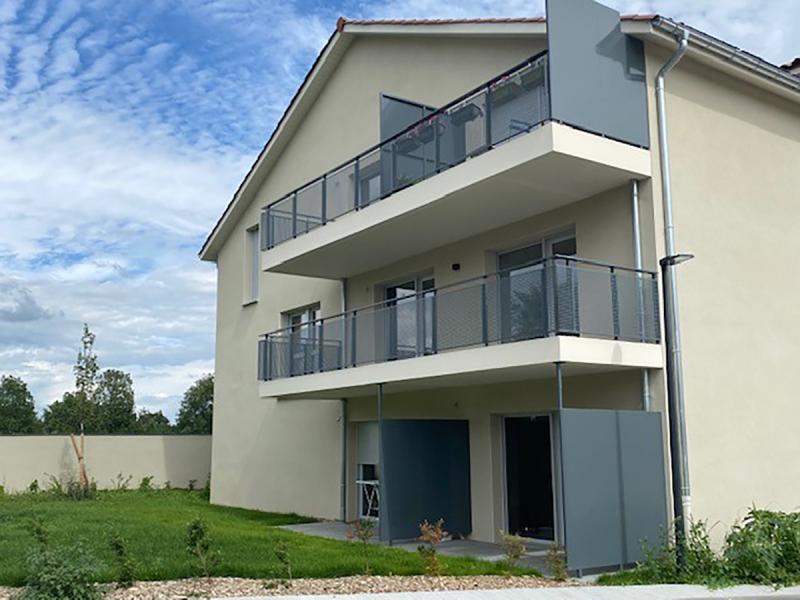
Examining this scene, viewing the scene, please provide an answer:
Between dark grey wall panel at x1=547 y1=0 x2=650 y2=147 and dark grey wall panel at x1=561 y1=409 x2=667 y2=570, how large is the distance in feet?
13.6

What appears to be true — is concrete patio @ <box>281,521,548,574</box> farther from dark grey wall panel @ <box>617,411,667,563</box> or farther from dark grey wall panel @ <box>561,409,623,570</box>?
dark grey wall panel @ <box>617,411,667,563</box>

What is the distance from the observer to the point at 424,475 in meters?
15.4

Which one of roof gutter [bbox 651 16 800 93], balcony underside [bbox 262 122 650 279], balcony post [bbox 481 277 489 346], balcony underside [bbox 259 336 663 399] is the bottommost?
balcony underside [bbox 259 336 663 399]

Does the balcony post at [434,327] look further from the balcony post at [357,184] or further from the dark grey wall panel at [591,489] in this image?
the dark grey wall panel at [591,489]

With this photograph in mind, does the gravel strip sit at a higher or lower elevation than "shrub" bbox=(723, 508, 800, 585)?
lower

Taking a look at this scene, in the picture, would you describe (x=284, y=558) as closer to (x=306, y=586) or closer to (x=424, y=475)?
(x=306, y=586)

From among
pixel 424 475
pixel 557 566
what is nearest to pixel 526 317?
pixel 557 566

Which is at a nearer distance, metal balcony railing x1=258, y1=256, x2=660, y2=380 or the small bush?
metal balcony railing x1=258, y1=256, x2=660, y2=380

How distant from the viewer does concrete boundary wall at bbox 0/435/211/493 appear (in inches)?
1062

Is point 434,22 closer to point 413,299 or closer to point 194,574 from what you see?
point 413,299

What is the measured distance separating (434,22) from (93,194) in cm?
749

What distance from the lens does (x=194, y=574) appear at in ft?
35.6

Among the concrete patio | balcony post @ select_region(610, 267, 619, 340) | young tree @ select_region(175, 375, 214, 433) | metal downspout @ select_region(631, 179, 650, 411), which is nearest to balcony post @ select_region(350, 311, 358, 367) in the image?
the concrete patio

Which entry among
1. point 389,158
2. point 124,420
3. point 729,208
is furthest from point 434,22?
point 124,420
